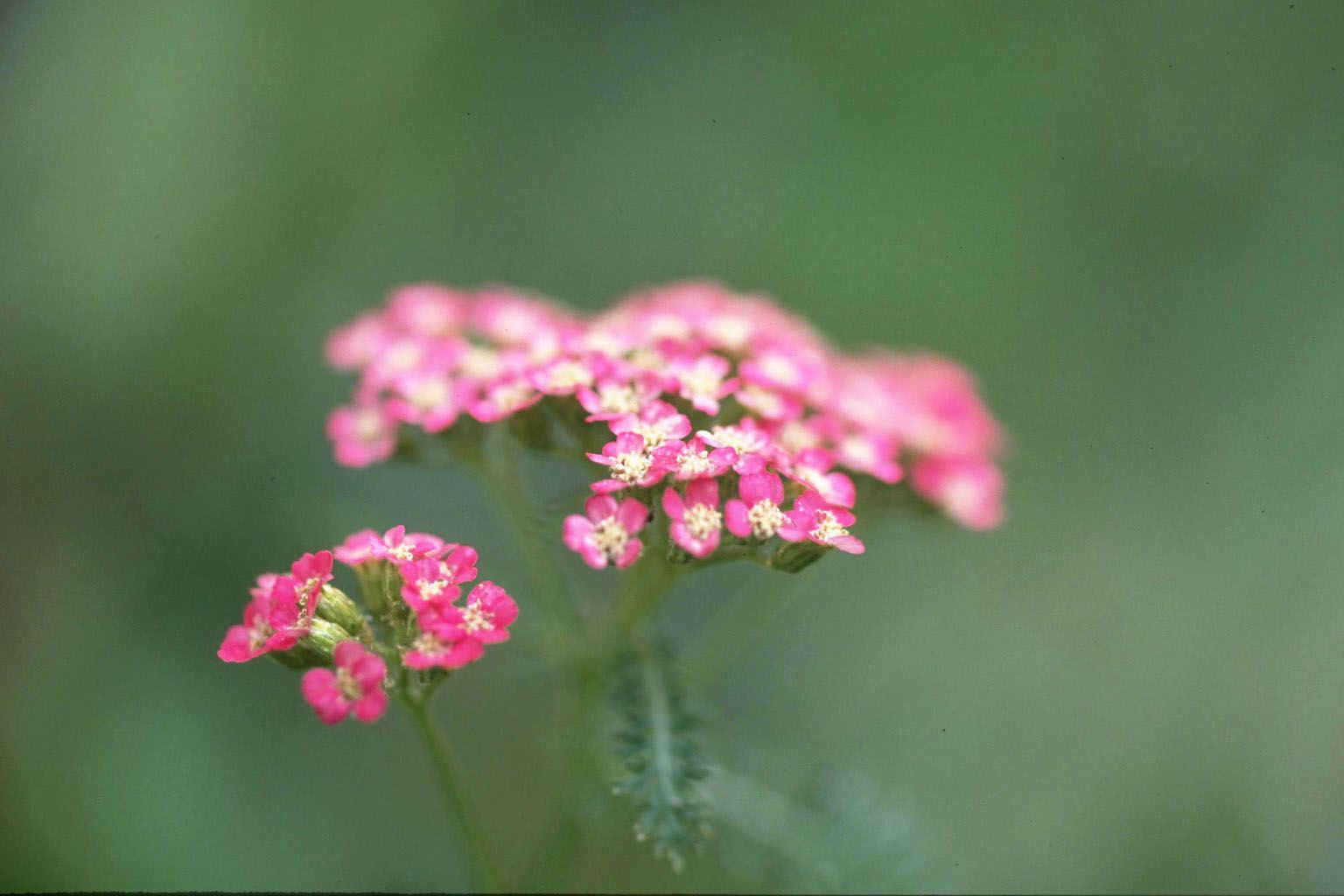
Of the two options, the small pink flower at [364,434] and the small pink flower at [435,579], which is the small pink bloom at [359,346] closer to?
the small pink flower at [364,434]

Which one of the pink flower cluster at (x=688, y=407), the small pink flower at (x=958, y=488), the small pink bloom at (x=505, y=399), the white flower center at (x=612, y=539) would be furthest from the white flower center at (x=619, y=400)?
the small pink flower at (x=958, y=488)

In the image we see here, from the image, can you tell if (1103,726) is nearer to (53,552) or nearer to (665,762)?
(665,762)

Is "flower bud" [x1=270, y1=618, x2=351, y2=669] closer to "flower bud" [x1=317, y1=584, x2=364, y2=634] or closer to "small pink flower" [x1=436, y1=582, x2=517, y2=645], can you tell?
"flower bud" [x1=317, y1=584, x2=364, y2=634]

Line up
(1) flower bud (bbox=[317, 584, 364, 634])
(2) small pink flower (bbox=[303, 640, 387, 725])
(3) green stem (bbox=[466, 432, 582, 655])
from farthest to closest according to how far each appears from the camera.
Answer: (3) green stem (bbox=[466, 432, 582, 655]) → (1) flower bud (bbox=[317, 584, 364, 634]) → (2) small pink flower (bbox=[303, 640, 387, 725])

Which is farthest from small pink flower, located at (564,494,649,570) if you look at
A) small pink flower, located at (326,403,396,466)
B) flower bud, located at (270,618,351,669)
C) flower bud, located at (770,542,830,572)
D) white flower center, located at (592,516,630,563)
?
small pink flower, located at (326,403,396,466)

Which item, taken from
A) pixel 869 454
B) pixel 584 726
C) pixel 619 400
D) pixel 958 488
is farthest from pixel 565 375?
pixel 958 488

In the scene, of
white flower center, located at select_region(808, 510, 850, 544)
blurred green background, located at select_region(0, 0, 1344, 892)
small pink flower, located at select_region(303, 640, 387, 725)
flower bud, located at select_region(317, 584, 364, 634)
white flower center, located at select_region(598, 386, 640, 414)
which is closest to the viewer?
small pink flower, located at select_region(303, 640, 387, 725)

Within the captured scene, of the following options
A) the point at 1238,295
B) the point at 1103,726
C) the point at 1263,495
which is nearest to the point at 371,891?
the point at 1103,726

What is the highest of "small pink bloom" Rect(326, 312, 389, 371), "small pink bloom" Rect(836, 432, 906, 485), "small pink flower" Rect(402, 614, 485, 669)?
"small pink bloom" Rect(326, 312, 389, 371)
